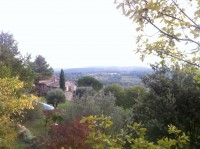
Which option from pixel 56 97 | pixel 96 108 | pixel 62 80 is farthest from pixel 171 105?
pixel 62 80

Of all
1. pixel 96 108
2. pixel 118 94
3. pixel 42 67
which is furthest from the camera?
pixel 42 67

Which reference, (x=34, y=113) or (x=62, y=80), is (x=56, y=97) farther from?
(x=62, y=80)

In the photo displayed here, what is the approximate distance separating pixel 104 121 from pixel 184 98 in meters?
8.89

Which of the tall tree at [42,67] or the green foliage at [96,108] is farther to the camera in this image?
the tall tree at [42,67]

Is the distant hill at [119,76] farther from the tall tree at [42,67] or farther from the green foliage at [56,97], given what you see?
the tall tree at [42,67]

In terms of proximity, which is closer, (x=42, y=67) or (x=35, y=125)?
(x=35, y=125)

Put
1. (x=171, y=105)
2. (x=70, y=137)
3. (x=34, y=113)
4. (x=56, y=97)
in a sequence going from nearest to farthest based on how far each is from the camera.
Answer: (x=70, y=137) → (x=171, y=105) → (x=34, y=113) → (x=56, y=97)

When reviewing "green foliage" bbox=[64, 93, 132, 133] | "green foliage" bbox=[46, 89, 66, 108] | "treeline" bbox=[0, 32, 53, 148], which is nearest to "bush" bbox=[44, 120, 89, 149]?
"treeline" bbox=[0, 32, 53, 148]

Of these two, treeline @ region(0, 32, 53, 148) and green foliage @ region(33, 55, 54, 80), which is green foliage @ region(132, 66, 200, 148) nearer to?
treeline @ region(0, 32, 53, 148)

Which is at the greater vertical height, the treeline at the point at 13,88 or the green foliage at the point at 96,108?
the treeline at the point at 13,88

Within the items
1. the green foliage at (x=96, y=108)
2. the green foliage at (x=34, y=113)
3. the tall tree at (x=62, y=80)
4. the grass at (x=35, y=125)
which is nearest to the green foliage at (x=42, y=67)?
the tall tree at (x=62, y=80)

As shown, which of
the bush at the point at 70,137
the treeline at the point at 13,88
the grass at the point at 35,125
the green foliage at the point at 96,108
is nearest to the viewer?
the bush at the point at 70,137

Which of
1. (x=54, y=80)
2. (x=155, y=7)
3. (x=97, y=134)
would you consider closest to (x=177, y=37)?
(x=155, y=7)

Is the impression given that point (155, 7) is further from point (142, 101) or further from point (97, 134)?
point (142, 101)
